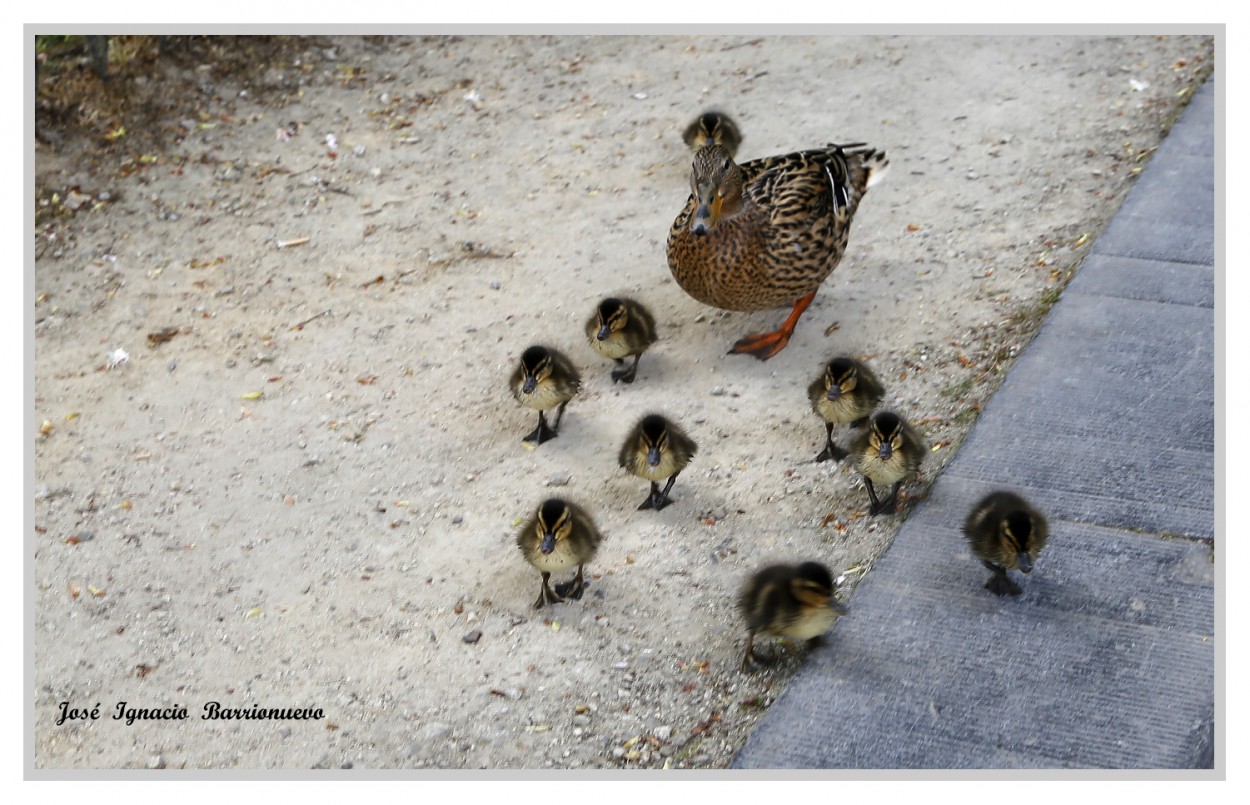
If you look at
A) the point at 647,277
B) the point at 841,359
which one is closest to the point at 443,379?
the point at 647,277

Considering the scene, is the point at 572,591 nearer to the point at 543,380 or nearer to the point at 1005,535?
the point at 543,380

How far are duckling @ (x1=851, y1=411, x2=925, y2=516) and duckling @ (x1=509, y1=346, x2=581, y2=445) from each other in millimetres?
1304

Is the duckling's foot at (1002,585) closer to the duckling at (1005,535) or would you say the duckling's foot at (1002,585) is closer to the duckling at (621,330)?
the duckling at (1005,535)

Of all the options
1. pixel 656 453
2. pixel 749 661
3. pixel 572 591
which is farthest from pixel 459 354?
pixel 749 661

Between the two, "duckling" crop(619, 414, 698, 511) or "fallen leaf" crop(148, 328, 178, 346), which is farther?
"fallen leaf" crop(148, 328, 178, 346)

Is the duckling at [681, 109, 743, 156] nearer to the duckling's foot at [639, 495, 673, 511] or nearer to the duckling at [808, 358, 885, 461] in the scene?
the duckling at [808, 358, 885, 461]

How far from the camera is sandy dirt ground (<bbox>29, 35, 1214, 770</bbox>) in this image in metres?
4.71

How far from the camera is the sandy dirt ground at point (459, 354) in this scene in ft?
15.5

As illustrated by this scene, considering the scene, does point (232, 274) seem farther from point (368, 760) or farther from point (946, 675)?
point (946, 675)

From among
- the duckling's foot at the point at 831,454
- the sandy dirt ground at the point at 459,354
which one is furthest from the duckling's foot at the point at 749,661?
the duckling's foot at the point at 831,454

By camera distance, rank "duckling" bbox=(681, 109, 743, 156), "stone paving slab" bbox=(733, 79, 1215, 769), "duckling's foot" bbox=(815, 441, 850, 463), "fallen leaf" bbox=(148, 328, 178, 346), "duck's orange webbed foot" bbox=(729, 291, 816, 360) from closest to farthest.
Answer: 1. "stone paving slab" bbox=(733, 79, 1215, 769)
2. "duckling's foot" bbox=(815, 441, 850, 463)
3. "duck's orange webbed foot" bbox=(729, 291, 816, 360)
4. "fallen leaf" bbox=(148, 328, 178, 346)
5. "duckling" bbox=(681, 109, 743, 156)

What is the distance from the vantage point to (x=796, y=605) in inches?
174

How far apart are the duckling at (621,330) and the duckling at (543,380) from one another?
26cm

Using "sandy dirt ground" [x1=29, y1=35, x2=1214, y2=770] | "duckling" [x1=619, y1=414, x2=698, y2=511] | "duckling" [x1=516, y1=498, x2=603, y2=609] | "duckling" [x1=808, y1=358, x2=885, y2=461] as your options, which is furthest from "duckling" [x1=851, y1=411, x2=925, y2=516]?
"duckling" [x1=516, y1=498, x2=603, y2=609]
